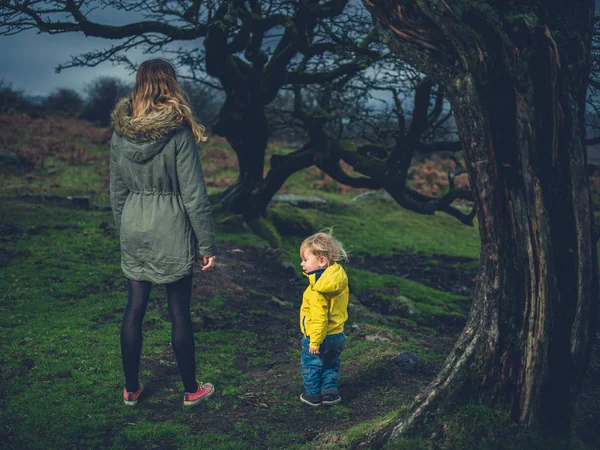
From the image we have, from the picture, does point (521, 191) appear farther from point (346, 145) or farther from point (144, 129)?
point (346, 145)

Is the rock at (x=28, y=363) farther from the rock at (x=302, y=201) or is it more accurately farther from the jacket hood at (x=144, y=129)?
the rock at (x=302, y=201)

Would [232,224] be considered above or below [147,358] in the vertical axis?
above

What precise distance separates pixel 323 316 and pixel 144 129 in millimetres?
1944

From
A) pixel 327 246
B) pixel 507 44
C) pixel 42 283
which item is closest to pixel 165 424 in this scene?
pixel 327 246

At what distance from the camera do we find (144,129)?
13.1 feet

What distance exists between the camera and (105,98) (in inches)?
1227

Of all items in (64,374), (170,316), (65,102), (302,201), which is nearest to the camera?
(170,316)

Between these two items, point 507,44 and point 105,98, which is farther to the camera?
point 105,98

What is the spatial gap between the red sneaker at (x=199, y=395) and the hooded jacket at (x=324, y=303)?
100cm

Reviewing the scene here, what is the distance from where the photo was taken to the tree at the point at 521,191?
10.9 ft

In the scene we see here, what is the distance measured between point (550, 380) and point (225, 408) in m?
2.49

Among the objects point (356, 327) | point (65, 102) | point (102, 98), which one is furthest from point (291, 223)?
point (65, 102)

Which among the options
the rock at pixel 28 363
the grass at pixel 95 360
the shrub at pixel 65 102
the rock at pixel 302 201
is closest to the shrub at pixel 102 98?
the shrub at pixel 65 102

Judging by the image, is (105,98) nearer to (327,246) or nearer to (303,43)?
(303,43)
